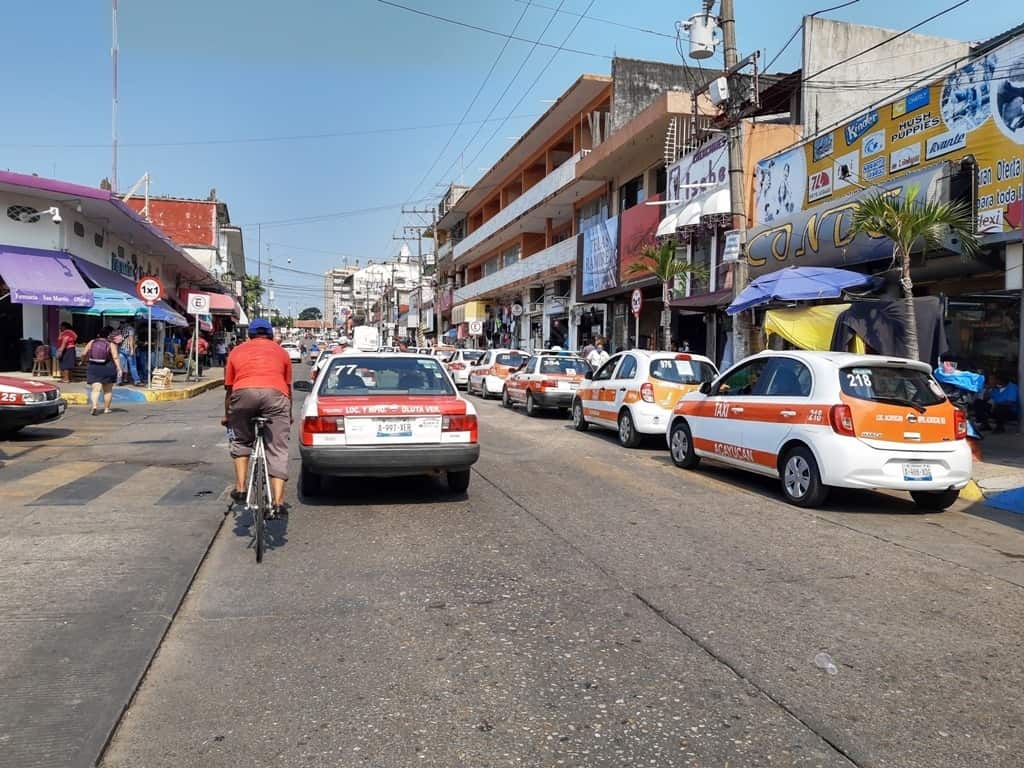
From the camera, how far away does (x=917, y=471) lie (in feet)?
25.0

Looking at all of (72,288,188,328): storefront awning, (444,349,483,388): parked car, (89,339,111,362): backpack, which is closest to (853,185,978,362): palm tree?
(89,339,111,362): backpack

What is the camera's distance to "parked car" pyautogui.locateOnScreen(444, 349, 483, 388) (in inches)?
1049

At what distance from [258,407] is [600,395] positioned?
27.4 ft

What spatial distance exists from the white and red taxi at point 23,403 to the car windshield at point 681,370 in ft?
30.5

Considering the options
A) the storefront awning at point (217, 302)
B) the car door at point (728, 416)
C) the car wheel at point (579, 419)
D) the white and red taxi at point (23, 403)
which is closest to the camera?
the car door at point (728, 416)

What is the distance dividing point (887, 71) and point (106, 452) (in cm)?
1959

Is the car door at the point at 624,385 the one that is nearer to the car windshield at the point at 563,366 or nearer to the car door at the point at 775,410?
the car door at the point at 775,410

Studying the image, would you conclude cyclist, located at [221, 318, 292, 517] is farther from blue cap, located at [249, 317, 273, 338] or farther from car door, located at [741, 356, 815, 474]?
car door, located at [741, 356, 815, 474]

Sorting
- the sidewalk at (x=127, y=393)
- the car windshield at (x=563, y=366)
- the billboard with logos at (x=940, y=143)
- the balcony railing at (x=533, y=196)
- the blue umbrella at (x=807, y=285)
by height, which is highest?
the balcony railing at (x=533, y=196)

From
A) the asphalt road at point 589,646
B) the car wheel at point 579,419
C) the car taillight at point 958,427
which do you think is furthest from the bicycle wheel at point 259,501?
the car wheel at point 579,419

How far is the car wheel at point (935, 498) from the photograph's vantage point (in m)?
7.96

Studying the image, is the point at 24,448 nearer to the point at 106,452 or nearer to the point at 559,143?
the point at 106,452

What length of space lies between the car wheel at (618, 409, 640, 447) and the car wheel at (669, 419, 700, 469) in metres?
1.51

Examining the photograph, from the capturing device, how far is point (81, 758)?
2994 millimetres
